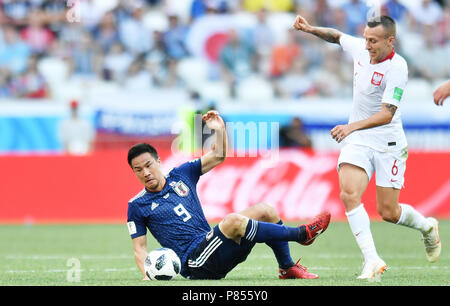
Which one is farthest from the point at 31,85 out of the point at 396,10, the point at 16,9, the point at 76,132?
the point at 396,10

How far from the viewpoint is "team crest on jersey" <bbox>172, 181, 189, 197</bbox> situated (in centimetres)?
864

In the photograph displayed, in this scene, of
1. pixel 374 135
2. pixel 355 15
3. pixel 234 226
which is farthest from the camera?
pixel 355 15

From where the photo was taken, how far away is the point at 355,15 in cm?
2089

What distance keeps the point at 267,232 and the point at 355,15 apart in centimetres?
1367

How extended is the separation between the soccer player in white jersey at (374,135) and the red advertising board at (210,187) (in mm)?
6980

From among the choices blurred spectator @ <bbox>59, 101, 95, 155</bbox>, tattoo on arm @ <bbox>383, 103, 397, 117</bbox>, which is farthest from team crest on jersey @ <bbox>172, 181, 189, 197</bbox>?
blurred spectator @ <bbox>59, 101, 95, 155</bbox>

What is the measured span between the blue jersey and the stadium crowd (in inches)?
432

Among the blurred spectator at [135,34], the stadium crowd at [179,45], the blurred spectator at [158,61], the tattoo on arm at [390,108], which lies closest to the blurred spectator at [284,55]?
the stadium crowd at [179,45]

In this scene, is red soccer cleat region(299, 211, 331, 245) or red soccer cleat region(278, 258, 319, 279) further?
red soccer cleat region(278, 258, 319, 279)

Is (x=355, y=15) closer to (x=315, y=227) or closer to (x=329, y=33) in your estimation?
(x=329, y=33)

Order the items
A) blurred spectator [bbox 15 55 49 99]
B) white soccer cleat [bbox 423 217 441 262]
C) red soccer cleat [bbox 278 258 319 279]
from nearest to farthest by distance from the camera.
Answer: red soccer cleat [bbox 278 258 319 279] < white soccer cleat [bbox 423 217 441 262] < blurred spectator [bbox 15 55 49 99]

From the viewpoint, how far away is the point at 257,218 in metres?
8.47

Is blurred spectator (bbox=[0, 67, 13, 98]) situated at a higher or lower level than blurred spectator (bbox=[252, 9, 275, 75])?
lower

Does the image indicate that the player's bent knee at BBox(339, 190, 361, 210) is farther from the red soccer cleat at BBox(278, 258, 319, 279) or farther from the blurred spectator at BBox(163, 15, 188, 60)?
the blurred spectator at BBox(163, 15, 188, 60)
